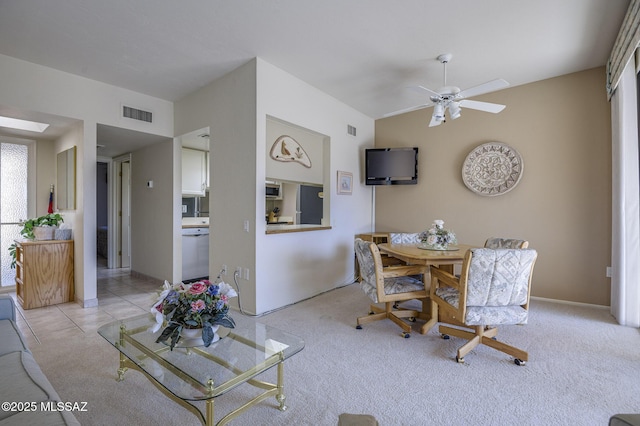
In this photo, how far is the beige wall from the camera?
3.58m

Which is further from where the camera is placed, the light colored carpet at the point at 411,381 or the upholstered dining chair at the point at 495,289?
the upholstered dining chair at the point at 495,289

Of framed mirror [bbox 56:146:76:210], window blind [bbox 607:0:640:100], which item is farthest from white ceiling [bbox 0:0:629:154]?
framed mirror [bbox 56:146:76:210]

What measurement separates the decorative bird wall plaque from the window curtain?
3518 millimetres

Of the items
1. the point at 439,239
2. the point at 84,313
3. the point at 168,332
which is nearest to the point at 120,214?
the point at 84,313

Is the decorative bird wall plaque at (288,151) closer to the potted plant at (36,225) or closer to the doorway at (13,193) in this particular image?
the potted plant at (36,225)

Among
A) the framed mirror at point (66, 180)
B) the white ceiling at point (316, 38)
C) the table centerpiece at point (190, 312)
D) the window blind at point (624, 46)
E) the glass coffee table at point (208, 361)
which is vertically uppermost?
the white ceiling at point (316, 38)

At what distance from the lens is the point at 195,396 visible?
131 centimetres

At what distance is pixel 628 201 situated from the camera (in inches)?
118

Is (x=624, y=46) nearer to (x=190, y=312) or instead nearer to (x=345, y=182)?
(x=345, y=182)

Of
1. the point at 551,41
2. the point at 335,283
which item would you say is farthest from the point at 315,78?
the point at 335,283

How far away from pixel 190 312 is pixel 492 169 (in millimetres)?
4115

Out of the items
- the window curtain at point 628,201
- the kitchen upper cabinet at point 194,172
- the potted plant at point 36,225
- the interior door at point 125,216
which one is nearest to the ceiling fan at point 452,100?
the window curtain at point 628,201

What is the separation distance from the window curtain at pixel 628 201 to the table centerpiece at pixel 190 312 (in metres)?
3.74

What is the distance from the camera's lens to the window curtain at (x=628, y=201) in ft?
9.71
